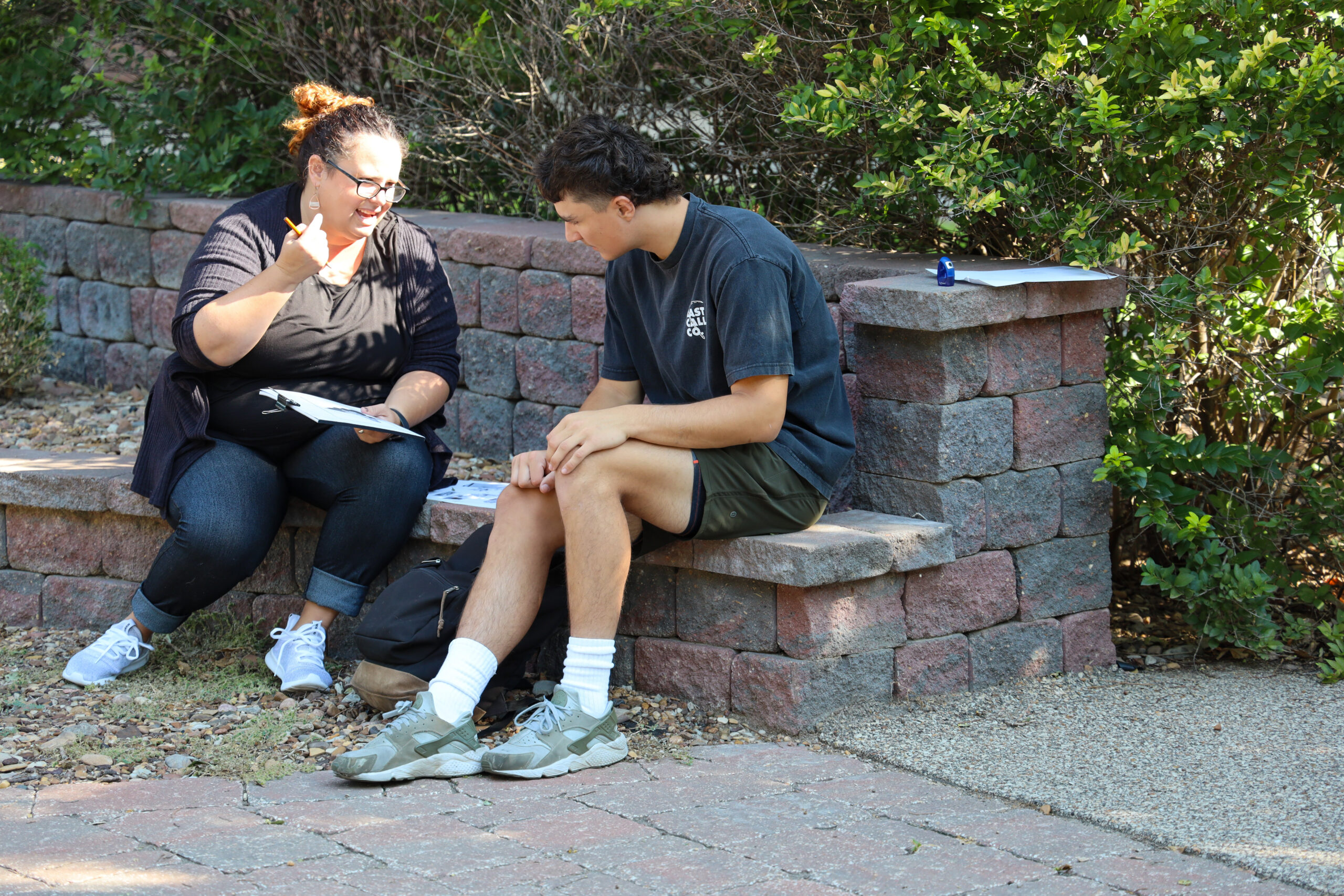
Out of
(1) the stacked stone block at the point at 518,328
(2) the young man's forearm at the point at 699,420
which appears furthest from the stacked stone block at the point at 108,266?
(2) the young man's forearm at the point at 699,420

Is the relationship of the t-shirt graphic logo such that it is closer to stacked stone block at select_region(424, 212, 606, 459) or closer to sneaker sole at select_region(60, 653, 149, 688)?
stacked stone block at select_region(424, 212, 606, 459)

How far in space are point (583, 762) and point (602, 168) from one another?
140cm

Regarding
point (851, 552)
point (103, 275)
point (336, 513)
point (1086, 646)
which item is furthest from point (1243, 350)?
point (103, 275)

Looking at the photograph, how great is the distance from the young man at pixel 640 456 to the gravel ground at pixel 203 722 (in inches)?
9.6

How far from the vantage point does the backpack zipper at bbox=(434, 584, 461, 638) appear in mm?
3510

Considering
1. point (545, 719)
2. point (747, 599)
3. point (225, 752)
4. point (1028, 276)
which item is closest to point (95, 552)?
point (225, 752)

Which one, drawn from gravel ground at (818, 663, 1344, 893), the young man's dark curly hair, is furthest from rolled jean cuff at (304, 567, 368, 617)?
gravel ground at (818, 663, 1344, 893)

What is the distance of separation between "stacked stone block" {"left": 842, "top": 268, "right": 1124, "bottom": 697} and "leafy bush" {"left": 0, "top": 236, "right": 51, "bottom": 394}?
13.2ft

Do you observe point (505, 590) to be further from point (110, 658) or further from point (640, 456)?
point (110, 658)

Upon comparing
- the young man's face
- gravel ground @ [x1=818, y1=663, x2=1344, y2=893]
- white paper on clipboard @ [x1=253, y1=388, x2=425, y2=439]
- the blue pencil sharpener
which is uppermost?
the young man's face

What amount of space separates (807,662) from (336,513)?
1.36 metres

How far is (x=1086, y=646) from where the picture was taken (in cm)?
417

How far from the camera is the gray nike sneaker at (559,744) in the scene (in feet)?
10.4

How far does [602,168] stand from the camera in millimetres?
3357
